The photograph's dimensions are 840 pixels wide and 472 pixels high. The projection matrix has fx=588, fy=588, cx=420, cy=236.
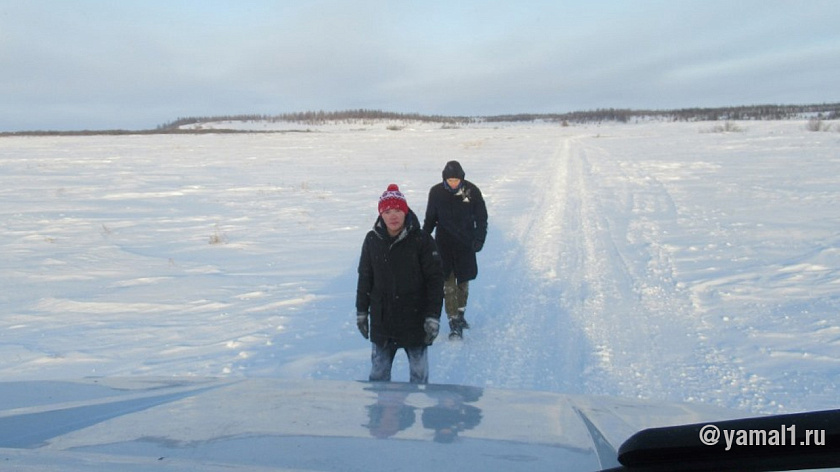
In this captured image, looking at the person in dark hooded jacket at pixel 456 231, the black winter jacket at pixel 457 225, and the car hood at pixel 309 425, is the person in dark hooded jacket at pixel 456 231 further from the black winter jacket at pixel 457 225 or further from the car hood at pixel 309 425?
the car hood at pixel 309 425

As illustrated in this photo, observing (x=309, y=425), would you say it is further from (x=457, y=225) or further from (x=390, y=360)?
(x=457, y=225)

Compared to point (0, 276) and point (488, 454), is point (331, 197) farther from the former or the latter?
point (488, 454)

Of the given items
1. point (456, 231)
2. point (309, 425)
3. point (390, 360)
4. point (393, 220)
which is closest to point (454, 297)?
point (456, 231)

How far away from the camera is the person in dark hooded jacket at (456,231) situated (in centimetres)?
503

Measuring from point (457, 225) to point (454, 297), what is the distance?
63cm

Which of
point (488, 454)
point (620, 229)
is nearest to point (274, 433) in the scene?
point (488, 454)

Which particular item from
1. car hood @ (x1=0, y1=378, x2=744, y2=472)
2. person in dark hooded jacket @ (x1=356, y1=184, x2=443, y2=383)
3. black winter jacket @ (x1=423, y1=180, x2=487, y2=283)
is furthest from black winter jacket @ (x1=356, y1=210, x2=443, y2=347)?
black winter jacket @ (x1=423, y1=180, x2=487, y2=283)

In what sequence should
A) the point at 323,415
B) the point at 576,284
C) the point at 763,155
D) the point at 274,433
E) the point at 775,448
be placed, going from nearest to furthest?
1. the point at 775,448
2. the point at 274,433
3. the point at 323,415
4. the point at 576,284
5. the point at 763,155

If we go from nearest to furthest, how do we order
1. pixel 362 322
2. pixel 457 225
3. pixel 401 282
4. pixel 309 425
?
pixel 309 425, pixel 401 282, pixel 362 322, pixel 457 225

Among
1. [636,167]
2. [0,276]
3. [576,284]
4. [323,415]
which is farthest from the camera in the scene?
[636,167]

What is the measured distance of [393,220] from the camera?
3.38 metres

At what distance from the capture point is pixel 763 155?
2244 centimetres

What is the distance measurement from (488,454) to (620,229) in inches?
325

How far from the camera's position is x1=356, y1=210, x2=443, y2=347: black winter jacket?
3.47 m
